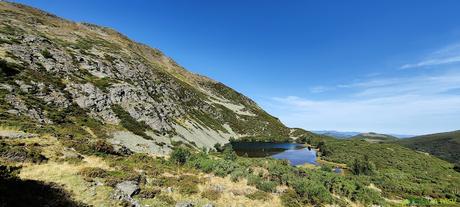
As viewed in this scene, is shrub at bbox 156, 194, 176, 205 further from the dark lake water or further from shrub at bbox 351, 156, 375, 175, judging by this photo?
shrub at bbox 351, 156, 375, 175

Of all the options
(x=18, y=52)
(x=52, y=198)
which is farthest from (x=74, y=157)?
(x=18, y=52)

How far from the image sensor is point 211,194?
22.8 meters

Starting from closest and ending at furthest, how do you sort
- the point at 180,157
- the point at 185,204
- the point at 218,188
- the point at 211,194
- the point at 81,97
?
1. the point at 185,204
2. the point at 211,194
3. the point at 218,188
4. the point at 180,157
5. the point at 81,97

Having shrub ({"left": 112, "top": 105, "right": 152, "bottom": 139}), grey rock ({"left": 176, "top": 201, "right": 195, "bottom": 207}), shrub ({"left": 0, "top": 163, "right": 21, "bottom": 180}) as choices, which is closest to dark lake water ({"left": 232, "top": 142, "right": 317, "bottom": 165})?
shrub ({"left": 112, "top": 105, "right": 152, "bottom": 139})

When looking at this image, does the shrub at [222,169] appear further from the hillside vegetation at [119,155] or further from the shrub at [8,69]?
the shrub at [8,69]

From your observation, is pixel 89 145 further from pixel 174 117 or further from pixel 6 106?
pixel 174 117

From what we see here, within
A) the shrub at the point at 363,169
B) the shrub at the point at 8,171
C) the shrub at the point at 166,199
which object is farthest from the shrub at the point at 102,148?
the shrub at the point at 363,169

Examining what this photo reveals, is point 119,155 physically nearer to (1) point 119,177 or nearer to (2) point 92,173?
(1) point 119,177

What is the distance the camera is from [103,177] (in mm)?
21594

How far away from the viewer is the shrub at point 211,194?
22.2m

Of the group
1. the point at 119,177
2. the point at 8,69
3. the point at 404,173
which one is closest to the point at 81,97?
the point at 8,69

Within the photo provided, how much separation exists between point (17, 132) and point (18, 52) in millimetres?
51763

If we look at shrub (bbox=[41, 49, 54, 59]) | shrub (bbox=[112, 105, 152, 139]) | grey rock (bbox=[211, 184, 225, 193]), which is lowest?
grey rock (bbox=[211, 184, 225, 193])

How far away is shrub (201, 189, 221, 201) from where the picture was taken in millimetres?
22220
